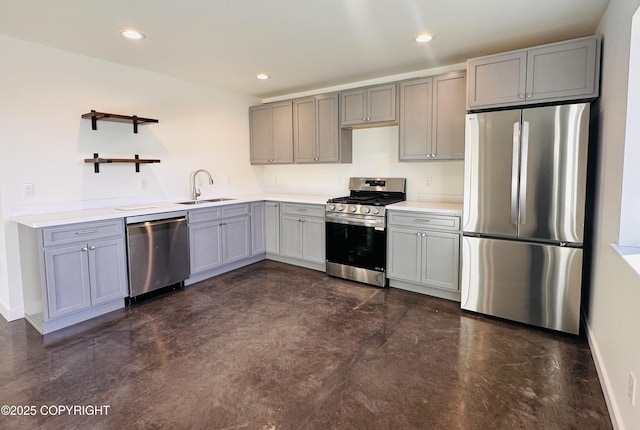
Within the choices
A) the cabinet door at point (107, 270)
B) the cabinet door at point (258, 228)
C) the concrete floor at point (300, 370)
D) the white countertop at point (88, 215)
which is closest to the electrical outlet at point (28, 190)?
the white countertop at point (88, 215)

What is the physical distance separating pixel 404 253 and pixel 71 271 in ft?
9.88

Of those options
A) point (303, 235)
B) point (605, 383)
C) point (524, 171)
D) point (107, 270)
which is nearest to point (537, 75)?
point (524, 171)

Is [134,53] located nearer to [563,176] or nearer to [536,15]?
[536,15]

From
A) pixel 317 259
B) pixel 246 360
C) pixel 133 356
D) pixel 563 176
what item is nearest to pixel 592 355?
pixel 563 176

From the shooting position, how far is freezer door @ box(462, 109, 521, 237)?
110 inches

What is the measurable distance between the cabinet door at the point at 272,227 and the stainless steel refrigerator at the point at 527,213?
2.46 meters

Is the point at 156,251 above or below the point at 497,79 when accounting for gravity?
below

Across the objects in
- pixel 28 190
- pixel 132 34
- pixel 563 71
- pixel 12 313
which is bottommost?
pixel 12 313

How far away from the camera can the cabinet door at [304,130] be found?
454cm

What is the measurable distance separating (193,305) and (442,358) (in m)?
2.28

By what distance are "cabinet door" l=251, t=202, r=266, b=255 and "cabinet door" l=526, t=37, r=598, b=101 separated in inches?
129

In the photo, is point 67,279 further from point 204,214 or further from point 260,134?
point 260,134

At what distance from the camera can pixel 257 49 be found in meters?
3.24

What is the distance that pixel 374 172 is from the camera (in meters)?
4.43
